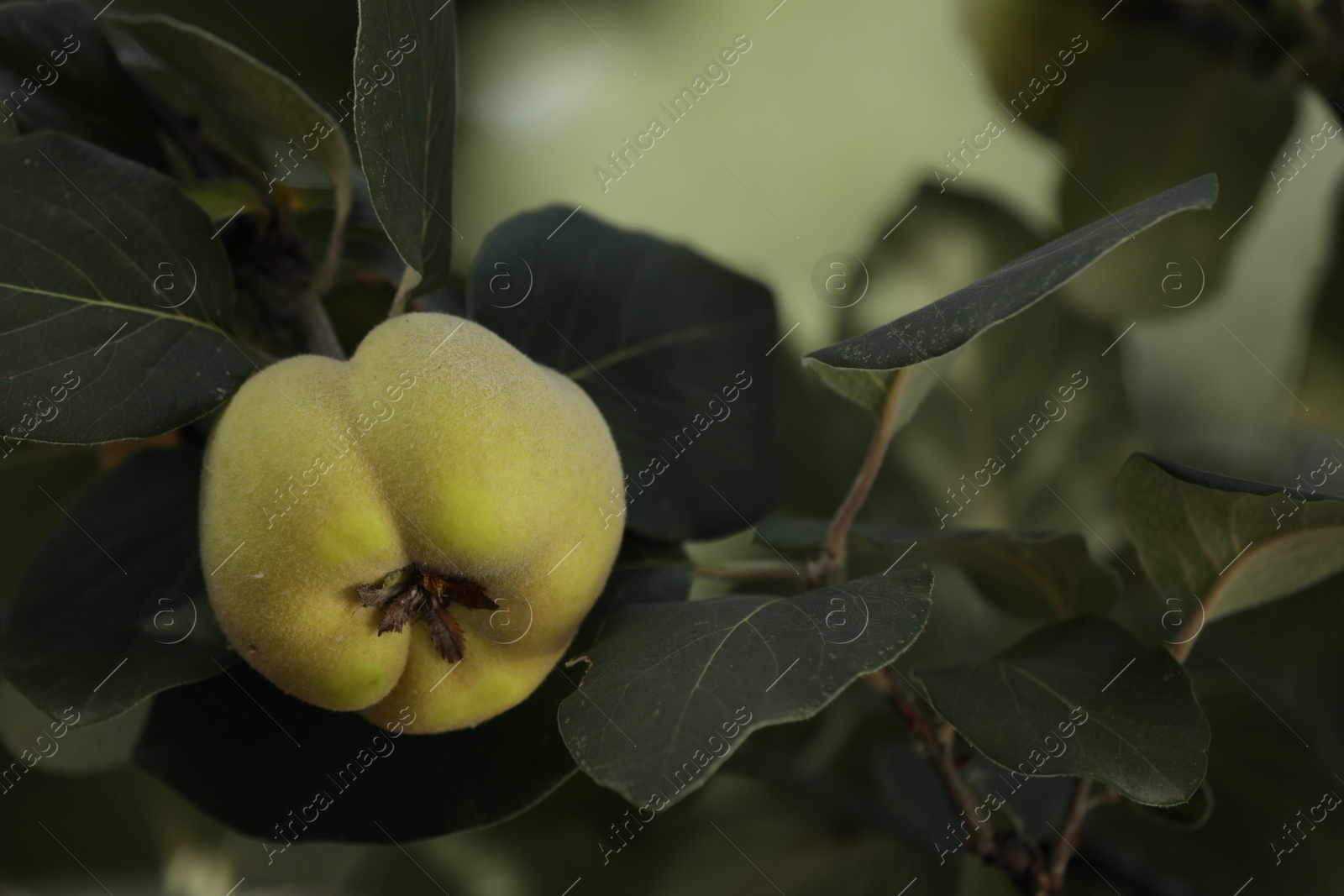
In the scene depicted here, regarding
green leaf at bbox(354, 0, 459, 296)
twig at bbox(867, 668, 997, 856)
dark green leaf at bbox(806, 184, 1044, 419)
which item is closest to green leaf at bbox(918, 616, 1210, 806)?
twig at bbox(867, 668, 997, 856)

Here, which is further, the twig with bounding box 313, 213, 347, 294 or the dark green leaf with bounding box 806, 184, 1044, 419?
the dark green leaf with bounding box 806, 184, 1044, 419

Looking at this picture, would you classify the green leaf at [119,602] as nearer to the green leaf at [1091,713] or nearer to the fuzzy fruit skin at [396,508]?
the fuzzy fruit skin at [396,508]

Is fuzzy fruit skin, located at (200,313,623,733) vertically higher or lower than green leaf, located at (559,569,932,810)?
higher

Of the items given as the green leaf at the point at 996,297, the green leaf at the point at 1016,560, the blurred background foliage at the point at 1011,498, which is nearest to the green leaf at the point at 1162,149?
the blurred background foliage at the point at 1011,498

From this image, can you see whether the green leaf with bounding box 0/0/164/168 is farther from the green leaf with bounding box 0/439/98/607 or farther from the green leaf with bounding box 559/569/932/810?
the green leaf with bounding box 559/569/932/810

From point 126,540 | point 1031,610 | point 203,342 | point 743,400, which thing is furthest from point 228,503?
point 1031,610

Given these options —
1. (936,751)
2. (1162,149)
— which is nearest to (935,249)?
(1162,149)

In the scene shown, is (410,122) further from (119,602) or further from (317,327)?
(119,602)
